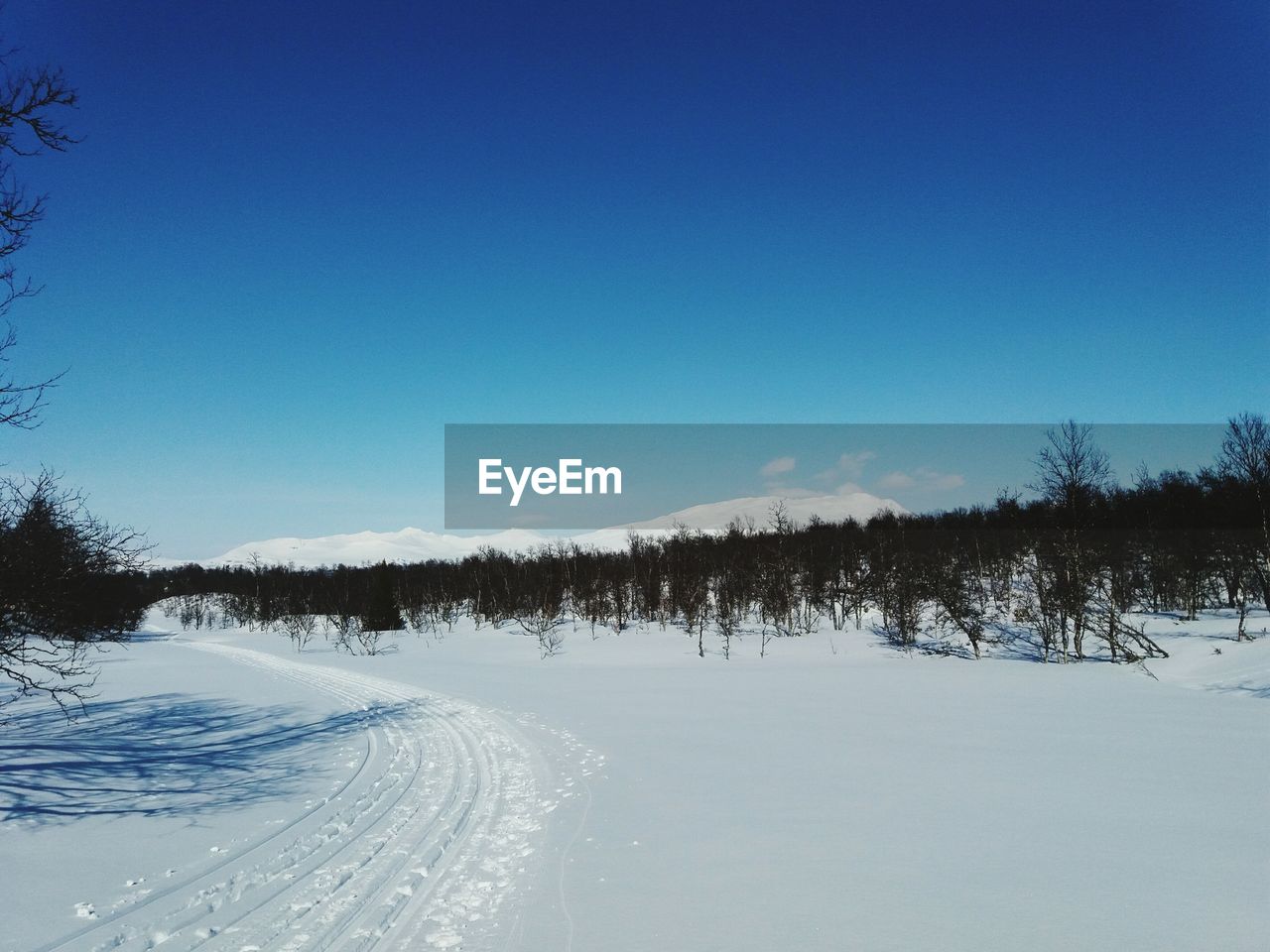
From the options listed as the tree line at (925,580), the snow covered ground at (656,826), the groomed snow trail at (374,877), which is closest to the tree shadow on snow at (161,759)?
the snow covered ground at (656,826)

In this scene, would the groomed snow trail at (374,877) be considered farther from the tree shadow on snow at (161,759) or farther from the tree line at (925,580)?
the tree line at (925,580)

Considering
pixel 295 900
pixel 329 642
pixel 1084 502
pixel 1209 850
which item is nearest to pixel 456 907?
pixel 295 900

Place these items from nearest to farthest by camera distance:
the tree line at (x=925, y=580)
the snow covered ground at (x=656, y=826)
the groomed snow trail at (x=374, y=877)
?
the groomed snow trail at (x=374, y=877), the snow covered ground at (x=656, y=826), the tree line at (x=925, y=580)

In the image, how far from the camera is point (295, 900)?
16.2 ft

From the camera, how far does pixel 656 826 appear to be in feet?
22.1

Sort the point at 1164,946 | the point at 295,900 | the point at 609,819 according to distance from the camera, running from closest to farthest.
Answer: the point at 1164,946
the point at 295,900
the point at 609,819

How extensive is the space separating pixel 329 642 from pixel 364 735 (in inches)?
1622

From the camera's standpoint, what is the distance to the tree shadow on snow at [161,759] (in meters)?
7.76

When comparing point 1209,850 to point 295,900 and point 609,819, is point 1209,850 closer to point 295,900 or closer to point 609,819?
point 609,819

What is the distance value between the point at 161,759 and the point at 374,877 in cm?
699

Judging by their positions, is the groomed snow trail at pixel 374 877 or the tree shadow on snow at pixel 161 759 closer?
the groomed snow trail at pixel 374 877

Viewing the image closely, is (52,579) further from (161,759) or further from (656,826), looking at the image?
(656,826)

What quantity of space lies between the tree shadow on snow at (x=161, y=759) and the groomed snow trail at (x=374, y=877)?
143 centimetres

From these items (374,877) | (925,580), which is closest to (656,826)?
(374,877)
